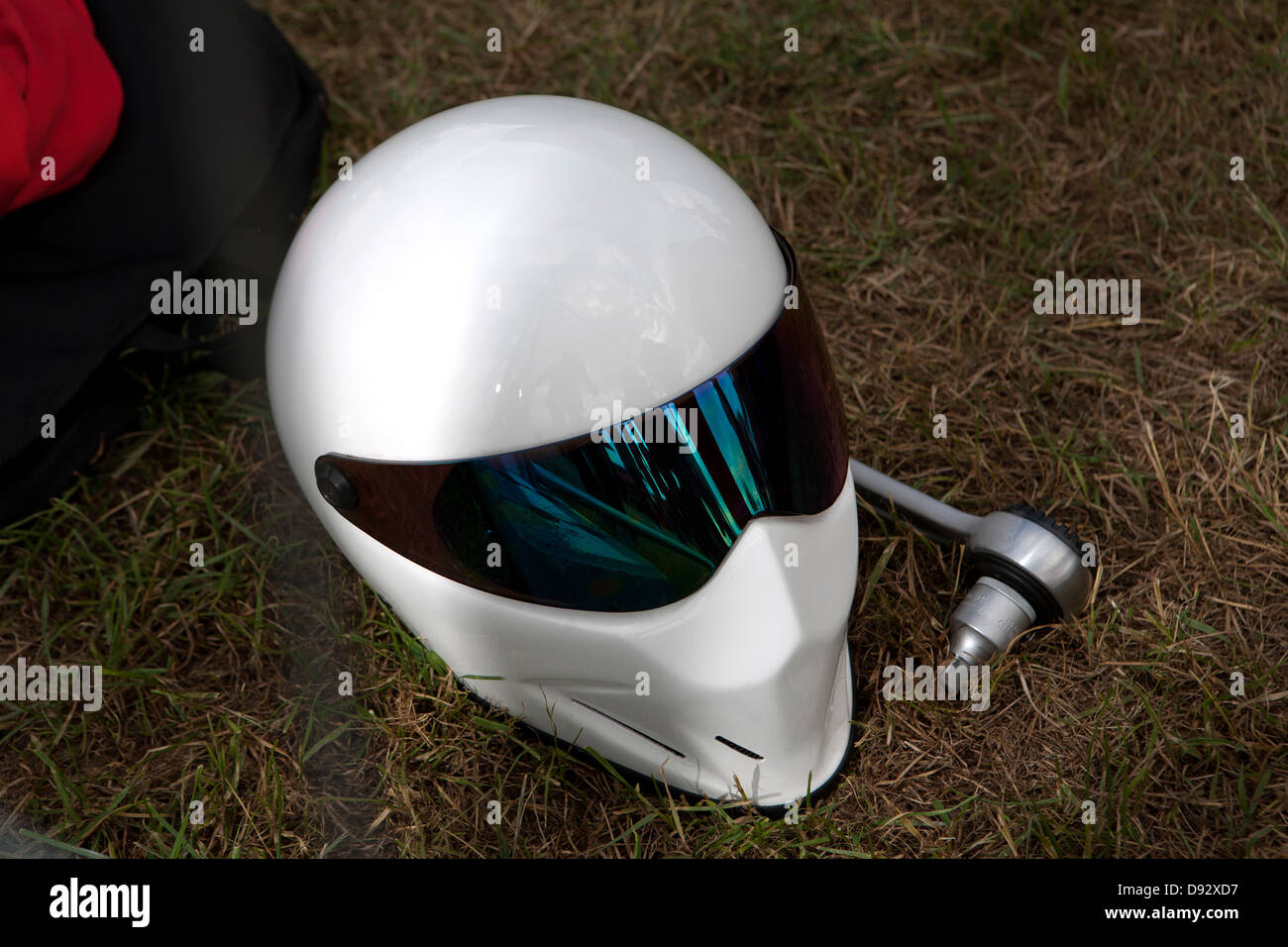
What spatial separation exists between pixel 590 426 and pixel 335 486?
39 centimetres

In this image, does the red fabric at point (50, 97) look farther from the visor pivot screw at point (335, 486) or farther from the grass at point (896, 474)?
the visor pivot screw at point (335, 486)

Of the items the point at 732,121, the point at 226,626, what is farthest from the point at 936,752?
the point at 732,121

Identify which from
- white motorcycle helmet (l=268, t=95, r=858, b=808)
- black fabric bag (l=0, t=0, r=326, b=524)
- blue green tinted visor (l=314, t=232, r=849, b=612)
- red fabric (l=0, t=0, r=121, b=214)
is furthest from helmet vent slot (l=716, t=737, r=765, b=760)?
red fabric (l=0, t=0, r=121, b=214)

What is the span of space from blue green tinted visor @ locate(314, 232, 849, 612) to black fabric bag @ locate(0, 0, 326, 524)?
73cm

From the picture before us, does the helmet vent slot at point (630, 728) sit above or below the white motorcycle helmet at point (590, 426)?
A: below

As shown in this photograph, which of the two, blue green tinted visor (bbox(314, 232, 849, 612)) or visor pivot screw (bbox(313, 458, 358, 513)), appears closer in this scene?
blue green tinted visor (bbox(314, 232, 849, 612))

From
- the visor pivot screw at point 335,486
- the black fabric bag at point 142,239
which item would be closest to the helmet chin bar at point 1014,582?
the visor pivot screw at point 335,486

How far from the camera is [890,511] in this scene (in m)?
1.84

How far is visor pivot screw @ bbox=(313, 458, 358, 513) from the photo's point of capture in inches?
57.2

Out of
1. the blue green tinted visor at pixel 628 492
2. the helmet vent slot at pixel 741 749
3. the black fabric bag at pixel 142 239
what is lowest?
the helmet vent slot at pixel 741 749

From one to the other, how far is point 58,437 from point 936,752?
5.25 ft

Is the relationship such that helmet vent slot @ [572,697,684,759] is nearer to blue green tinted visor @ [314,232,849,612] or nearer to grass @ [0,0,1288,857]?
grass @ [0,0,1288,857]

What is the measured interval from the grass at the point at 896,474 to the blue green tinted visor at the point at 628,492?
1.18 ft

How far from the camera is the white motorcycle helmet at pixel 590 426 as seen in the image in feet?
4.32
